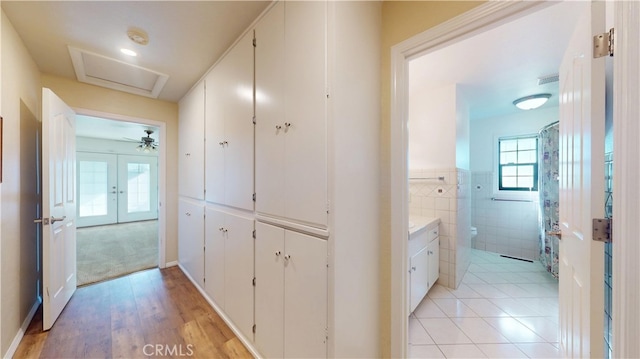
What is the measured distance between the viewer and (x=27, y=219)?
1.91 metres

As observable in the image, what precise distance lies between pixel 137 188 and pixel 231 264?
6519 millimetres

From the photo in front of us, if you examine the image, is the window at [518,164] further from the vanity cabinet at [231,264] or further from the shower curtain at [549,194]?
the vanity cabinet at [231,264]

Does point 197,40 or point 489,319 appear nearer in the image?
point 197,40

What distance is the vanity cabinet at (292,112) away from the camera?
113cm

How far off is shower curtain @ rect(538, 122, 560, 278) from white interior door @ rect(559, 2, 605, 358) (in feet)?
7.24

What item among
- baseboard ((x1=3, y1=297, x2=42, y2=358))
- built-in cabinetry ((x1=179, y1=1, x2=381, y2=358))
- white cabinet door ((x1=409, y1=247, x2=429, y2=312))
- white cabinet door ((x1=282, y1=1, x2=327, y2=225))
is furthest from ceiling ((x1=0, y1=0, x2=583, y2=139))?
baseboard ((x1=3, y1=297, x2=42, y2=358))

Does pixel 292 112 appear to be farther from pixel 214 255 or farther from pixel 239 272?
pixel 214 255

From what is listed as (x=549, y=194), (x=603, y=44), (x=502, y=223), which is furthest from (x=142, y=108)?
(x=502, y=223)

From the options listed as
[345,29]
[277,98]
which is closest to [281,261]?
[277,98]

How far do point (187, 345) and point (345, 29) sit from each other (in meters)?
2.36

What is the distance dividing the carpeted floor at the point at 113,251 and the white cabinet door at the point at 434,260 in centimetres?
365

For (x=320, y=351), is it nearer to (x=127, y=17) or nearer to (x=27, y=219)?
(x=127, y=17)

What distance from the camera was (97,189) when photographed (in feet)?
19.1

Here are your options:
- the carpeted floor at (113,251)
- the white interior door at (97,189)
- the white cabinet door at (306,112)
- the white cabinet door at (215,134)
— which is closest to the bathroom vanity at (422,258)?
the white cabinet door at (306,112)
